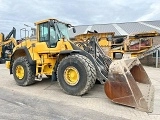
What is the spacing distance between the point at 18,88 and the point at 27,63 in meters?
0.93

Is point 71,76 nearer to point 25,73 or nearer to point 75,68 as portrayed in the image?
point 75,68

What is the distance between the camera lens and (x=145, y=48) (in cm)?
1507

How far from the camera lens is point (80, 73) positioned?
5.65m

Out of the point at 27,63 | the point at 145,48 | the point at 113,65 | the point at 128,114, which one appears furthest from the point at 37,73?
the point at 145,48

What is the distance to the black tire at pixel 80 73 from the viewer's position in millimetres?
5523

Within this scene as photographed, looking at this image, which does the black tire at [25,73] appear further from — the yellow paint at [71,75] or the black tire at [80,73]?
the yellow paint at [71,75]

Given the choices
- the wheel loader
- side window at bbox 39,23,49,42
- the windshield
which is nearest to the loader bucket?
the wheel loader

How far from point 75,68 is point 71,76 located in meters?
0.34

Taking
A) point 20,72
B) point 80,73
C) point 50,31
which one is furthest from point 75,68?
point 20,72

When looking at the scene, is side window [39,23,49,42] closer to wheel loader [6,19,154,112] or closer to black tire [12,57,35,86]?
wheel loader [6,19,154,112]

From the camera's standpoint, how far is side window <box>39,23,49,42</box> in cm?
700

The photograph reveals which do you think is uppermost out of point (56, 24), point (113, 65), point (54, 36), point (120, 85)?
point (56, 24)

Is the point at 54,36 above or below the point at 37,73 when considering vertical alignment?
above

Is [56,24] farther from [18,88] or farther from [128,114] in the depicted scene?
[128,114]
